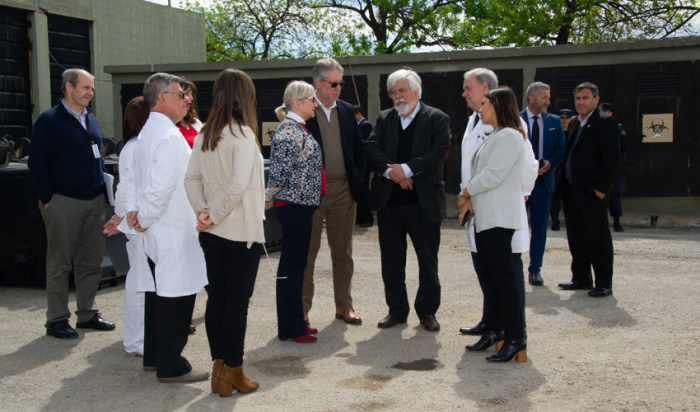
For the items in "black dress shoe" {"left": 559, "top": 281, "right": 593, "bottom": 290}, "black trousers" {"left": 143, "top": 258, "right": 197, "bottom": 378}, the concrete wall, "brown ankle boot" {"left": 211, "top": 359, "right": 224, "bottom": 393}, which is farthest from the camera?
the concrete wall

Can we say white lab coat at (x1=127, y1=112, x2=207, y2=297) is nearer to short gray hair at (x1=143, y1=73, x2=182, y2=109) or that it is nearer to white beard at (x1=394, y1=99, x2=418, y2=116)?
short gray hair at (x1=143, y1=73, x2=182, y2=109)

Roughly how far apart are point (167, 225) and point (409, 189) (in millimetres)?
2042

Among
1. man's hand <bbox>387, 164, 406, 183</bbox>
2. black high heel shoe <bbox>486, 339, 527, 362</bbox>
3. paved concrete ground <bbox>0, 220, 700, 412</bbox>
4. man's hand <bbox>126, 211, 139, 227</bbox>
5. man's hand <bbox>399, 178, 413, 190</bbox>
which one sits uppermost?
man's hand <bbox>387, 164, 406, 183</bbox>

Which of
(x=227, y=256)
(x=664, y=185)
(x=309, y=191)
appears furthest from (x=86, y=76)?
(x=664, y=185)

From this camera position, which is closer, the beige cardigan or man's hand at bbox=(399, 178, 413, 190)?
the beige cardigan

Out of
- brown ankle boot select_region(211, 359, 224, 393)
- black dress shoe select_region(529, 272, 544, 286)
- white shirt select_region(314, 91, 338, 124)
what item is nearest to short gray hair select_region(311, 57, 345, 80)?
white shirt select_region(314, 91, 338, 124)

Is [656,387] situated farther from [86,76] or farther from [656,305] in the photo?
[86,76]

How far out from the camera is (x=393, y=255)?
5.09 meters

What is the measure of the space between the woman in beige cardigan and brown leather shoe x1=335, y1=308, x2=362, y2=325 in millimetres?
1622

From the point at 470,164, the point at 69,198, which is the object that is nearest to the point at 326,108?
the point at 470,164

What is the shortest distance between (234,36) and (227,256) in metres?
31.6

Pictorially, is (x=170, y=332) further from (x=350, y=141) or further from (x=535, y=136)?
(x=535, y=136)

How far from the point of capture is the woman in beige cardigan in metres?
3.47

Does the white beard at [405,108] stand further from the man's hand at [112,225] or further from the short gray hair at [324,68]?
the man's hand at [112,225]
